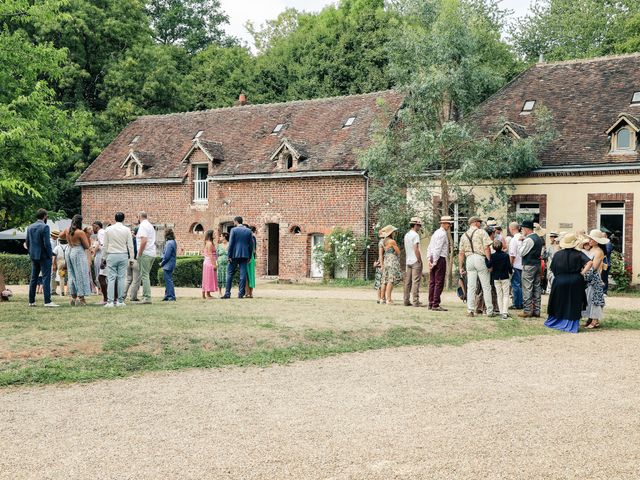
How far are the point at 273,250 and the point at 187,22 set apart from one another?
30930 mm

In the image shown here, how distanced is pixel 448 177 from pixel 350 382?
17.4 metres

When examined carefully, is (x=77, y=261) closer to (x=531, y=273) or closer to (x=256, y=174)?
(x=531, y=273)

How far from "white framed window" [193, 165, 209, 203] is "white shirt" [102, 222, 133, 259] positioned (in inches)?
711

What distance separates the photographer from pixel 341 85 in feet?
146

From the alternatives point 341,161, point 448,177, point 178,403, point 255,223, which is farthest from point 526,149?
point 178,403

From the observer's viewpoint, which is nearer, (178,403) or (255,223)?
(178,403)

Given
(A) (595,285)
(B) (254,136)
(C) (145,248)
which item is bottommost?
(A) (595,285)

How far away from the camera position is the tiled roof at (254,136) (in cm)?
3092

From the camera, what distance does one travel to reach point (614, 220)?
24922 millimetres

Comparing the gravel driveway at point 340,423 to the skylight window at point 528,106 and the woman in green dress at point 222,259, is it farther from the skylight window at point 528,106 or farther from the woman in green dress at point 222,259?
the skylight window at point 528,106

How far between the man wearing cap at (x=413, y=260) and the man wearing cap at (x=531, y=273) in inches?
85.8

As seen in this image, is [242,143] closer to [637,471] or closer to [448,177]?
[448,177]

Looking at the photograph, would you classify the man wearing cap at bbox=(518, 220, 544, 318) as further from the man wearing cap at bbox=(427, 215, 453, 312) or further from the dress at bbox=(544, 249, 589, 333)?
the man wearing cap at bbox=(427, 215, 453, 312)

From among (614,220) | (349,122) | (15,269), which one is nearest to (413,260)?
(614,220)
